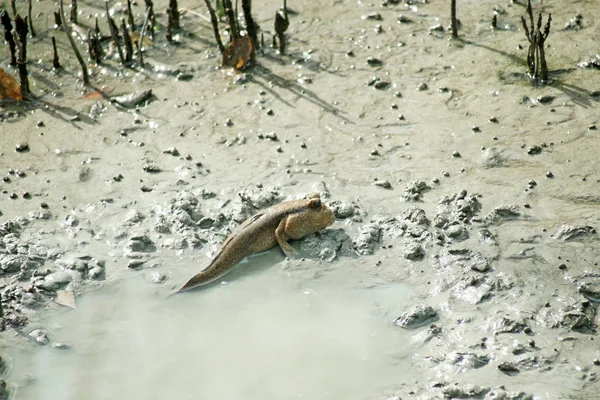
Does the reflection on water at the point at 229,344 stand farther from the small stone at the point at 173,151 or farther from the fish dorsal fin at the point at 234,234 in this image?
the small stone at the point at 173,151

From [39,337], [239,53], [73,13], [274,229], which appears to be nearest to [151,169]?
[274,229]

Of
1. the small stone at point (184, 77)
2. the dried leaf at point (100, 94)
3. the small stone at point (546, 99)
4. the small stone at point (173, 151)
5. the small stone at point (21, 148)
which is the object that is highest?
the small stone at point (184, 77)

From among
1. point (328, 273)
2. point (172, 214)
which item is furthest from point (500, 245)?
point (172, 214)

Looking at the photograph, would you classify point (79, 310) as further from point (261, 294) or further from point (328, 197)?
point (328, 197)

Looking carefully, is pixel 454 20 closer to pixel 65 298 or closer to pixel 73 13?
pixel 73 13

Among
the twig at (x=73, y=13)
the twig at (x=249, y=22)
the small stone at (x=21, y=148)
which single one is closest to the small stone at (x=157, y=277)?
the small stone at (x=21, y=148)
